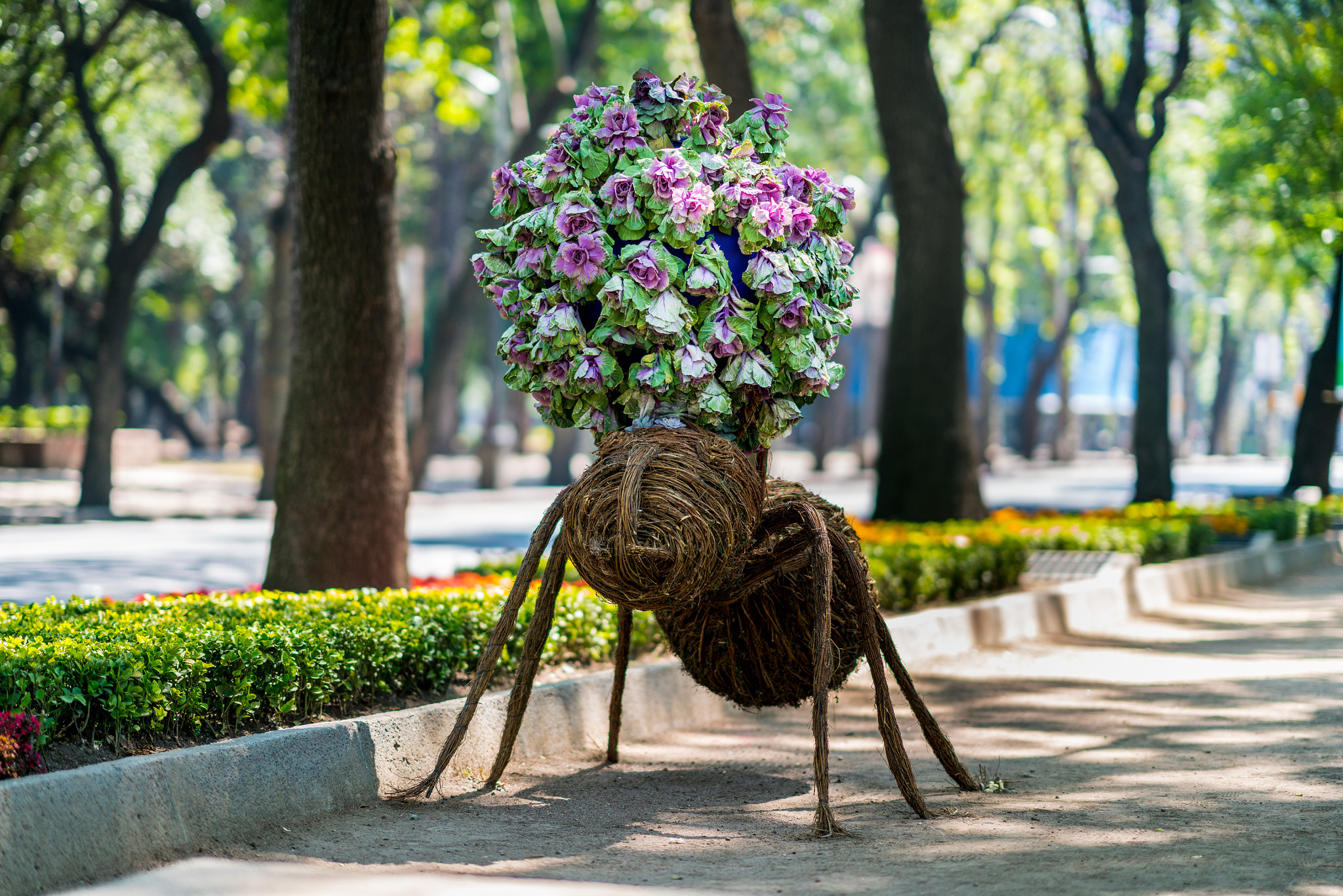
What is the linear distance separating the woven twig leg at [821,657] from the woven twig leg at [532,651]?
0.95 m

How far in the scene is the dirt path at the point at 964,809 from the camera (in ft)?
13.2

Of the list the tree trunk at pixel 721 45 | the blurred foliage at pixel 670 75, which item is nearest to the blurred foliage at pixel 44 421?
the blurred foliage at pixel 670 75

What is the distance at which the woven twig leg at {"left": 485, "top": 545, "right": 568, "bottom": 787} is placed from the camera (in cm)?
500

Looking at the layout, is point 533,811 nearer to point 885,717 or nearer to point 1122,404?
point 885,717

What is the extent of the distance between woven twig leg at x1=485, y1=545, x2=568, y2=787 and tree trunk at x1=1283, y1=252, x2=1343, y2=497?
19513 millimetres

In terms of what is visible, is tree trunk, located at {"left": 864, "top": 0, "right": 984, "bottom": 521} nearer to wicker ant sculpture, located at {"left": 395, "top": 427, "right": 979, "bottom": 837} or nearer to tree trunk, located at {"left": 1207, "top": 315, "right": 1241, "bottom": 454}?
wicker ant sculpture, located at {"left": 395, "top": 427, "right": 979, "bottom": 837}

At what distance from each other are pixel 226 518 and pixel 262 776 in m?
16.2

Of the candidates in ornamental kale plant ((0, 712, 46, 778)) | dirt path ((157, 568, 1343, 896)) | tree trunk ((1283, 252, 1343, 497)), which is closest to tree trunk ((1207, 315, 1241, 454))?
tree trunk ((1283, 252, 1343, 497))

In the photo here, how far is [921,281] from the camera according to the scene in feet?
39.7

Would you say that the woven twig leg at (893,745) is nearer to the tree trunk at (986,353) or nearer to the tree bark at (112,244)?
the tree bark at (112,244)

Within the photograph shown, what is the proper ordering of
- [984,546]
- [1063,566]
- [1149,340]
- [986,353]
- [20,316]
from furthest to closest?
[986,353] < [20,316] < [1149,340] < [1063,566] < [984,546]

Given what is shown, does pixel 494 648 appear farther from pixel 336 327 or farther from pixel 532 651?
pixel 336 327

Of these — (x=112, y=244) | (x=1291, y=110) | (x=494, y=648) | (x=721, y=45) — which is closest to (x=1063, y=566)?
(x=721, y=45)

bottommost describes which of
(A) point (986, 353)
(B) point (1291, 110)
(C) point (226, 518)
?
(C) point (226, 518)
